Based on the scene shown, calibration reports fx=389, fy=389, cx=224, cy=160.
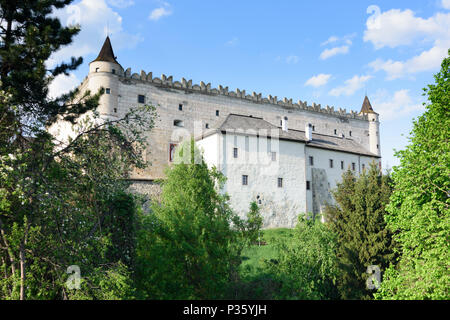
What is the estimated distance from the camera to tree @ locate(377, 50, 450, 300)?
12047 millimetres

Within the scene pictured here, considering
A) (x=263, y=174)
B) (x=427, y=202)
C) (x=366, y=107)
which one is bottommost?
(x=427, y=202)

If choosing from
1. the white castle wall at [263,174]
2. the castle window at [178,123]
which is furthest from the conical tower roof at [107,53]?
the white castle wall at [263,174]

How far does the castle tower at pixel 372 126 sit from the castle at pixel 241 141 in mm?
9715

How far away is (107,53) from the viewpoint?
128ft

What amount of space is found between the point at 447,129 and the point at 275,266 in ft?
26.6

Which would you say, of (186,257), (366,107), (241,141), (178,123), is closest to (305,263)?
(186,257)

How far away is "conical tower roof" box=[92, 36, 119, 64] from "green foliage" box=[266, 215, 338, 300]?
27.9m

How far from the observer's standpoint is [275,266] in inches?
613

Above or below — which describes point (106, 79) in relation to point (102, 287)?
above

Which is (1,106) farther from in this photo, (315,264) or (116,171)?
(315,264)

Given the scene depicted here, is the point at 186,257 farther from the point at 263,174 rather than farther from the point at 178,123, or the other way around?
the point at 178,123

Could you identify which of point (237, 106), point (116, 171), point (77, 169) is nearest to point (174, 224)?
point (116, 171)

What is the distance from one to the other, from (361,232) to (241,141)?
14676 mm

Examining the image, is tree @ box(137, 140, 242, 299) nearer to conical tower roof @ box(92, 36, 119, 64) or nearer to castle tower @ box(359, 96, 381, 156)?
conical tower roof @ box(92, 36, 119, 64)
